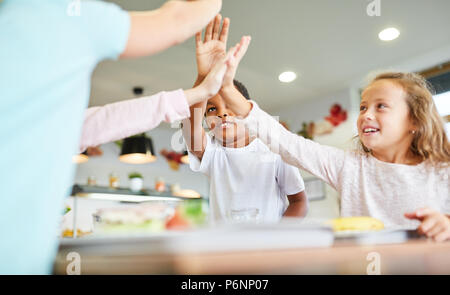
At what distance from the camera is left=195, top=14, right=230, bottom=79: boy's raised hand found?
74cm

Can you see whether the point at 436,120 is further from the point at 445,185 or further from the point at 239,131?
the point at 239,131

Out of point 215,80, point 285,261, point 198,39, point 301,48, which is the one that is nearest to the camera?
point 285,261

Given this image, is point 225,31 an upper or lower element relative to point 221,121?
upper

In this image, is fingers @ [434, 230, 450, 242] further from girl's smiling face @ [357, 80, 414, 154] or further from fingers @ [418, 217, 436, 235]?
girl's smiling face @ [357, 80, 414, 154]

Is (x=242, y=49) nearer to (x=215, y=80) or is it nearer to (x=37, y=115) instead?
(x=215, y=80)

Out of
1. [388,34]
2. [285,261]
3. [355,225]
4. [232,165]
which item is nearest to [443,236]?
[355,225]

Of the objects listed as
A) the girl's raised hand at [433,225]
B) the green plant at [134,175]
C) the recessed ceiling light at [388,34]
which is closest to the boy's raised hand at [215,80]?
the girl's raised hand at [433,225]

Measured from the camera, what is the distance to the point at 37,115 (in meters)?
0.37

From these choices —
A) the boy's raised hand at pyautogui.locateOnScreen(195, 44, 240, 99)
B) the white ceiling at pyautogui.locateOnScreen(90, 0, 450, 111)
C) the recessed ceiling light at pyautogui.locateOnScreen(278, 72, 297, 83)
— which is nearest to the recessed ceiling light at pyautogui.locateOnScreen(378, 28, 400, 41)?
the white ceiling at pyautogui.locateOnScreen(90, 0, 450, 111)

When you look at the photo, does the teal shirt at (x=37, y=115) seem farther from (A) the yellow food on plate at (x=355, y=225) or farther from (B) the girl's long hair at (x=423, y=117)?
(B) the girl's long hair at (x=423, y=117)

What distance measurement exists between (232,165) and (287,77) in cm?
25

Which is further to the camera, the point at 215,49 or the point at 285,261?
the point at 215,49

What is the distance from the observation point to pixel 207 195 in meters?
0.89

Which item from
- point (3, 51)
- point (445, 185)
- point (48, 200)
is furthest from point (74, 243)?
point (445, 185)
